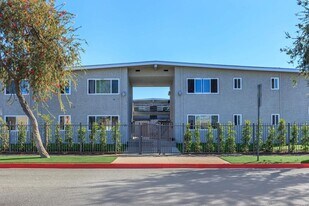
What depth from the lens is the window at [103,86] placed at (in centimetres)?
2797

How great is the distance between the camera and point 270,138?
21328 mm

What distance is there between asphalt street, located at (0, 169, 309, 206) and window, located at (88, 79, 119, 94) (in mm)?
15274

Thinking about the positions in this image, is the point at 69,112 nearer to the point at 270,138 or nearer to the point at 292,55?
the point at 270,138

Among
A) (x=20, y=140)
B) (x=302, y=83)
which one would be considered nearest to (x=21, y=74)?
(x=20, y=140)

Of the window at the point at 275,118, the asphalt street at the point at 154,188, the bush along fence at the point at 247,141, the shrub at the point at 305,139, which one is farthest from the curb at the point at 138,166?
the window at the point at 275,118

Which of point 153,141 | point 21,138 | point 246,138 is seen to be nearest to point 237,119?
point 153,141

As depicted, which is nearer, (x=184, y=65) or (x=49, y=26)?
(x=49, y=26)

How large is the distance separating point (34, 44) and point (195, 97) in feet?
50.6

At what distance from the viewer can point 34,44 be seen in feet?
49.3

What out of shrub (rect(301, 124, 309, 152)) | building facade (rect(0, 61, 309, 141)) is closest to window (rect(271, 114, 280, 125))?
building facade (rect(0, 61, 309, 141))

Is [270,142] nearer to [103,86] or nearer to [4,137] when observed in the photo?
[103,86]

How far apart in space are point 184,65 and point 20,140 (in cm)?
1275

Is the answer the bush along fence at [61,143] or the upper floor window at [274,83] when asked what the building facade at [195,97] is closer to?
the upper floor window at [274,83]

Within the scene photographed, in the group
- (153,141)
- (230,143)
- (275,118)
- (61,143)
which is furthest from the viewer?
(275,118)
